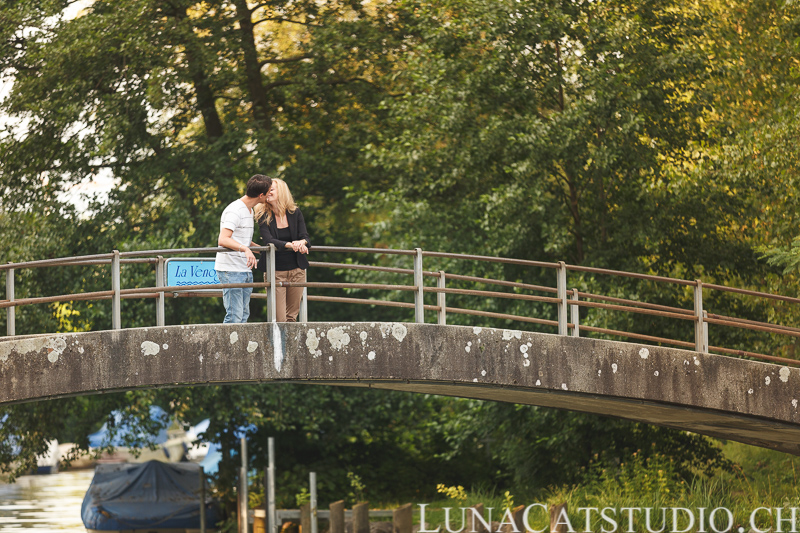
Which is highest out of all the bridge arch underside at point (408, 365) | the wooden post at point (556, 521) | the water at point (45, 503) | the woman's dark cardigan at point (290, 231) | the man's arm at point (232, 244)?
the woman's dark cardigan at point (290, 231)

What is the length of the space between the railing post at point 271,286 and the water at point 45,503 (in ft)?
72.1

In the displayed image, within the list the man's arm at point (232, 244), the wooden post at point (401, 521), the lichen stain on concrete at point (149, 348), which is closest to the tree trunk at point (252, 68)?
the wooden post at point (401, 521)

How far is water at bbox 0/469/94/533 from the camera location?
30.8m

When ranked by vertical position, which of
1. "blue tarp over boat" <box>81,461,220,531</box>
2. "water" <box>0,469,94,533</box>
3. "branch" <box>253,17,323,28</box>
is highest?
"branch" <box>253,17,323,28</box>

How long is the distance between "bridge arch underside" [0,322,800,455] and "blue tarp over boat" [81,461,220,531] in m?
18.2

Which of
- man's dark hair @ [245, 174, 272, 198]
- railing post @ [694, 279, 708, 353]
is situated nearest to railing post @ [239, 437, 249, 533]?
railing post @ [694, 279, 708, 353]

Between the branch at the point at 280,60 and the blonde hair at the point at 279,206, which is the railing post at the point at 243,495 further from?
the blonde hair at the point at 279,206

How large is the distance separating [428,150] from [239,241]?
8735 millimetres

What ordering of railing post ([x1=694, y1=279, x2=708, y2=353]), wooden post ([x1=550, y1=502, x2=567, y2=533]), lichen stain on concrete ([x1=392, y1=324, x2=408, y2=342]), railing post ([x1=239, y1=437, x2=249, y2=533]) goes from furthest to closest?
railing post ([x1=239, y1=437, x2=249, y2=533]) → wooden post ([x1=550, y1=502, x2=567, y2=533]) → railing post ([x1=694, y1=279, x2=708, y2=353]) → lichen stain on concrete ([x1=392, y1=324, x2=408, y2=342])

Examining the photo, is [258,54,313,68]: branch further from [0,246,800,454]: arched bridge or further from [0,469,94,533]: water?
[0,469,94,533]: water

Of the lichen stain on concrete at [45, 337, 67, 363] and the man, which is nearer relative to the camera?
the man

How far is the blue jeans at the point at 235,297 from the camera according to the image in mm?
9641

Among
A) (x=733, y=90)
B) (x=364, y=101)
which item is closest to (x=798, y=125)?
(x=733, y=90)

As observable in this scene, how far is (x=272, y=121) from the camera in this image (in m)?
21.0
